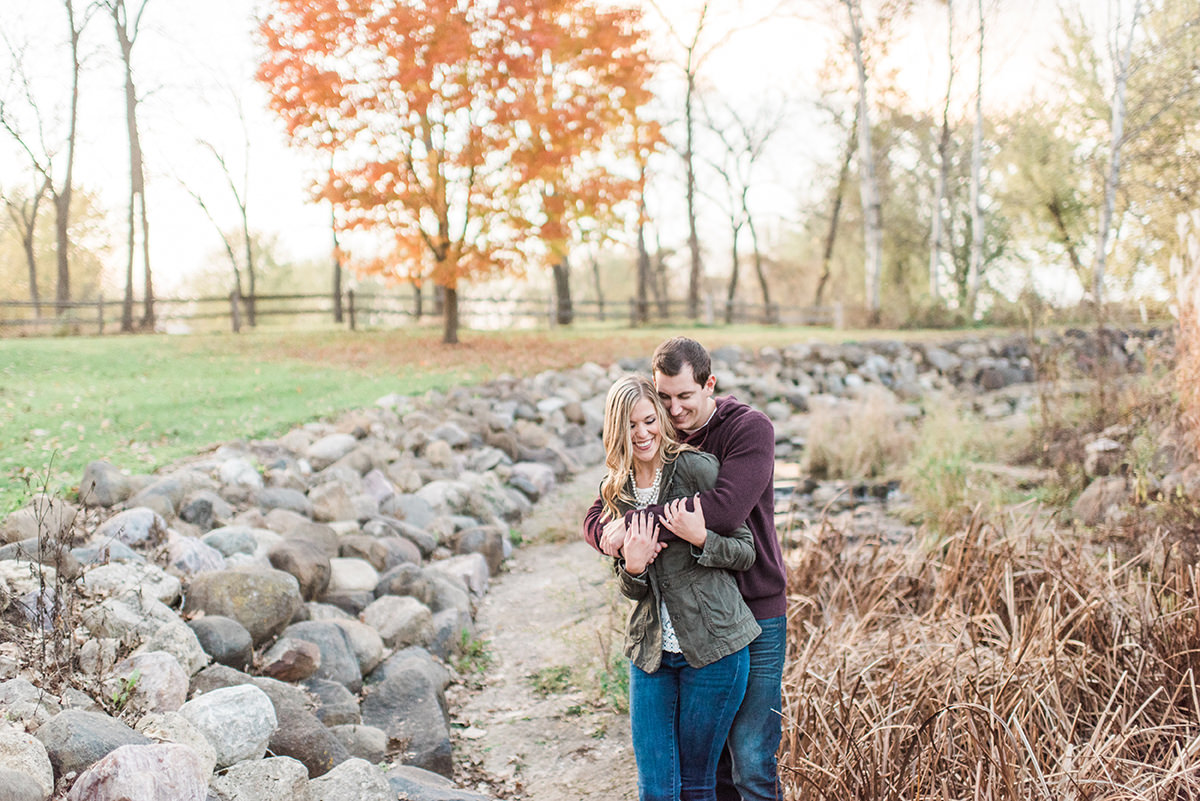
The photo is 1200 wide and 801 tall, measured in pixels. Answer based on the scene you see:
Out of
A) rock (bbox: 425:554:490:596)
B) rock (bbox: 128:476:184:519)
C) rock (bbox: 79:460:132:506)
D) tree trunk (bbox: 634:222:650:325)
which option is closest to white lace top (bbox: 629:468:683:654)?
rock (bbox: 425:554:490:596)

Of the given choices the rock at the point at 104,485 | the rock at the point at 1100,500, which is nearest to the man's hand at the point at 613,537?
the rock at the point at 104,485

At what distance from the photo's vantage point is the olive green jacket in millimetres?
2248

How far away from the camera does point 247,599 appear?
397 cm

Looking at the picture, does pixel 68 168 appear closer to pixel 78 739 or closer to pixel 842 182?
pixel 78 739

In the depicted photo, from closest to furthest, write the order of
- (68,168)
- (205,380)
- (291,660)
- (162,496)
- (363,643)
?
(291,660) < (363,643) < (162,496) < (205,380) < (68,168)

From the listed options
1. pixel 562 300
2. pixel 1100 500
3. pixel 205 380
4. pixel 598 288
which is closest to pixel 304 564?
pixel 1100 500

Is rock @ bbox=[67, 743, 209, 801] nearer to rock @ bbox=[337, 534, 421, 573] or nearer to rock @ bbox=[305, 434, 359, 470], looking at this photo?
rock @ bbox=[337, 534, 421, 573]

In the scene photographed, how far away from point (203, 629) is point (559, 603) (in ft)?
7.72

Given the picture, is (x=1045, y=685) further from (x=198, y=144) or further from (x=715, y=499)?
(x=198, y=144)

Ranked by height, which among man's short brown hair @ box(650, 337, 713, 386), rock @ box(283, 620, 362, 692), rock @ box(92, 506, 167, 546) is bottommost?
rock @ box(283, 620, 362, 692)

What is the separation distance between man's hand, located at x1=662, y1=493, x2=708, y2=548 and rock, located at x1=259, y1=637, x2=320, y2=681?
2.34m

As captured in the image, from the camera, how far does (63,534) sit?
3352mm

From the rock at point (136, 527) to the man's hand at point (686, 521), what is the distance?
10.6ft

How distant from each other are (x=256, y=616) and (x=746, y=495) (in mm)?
2703
